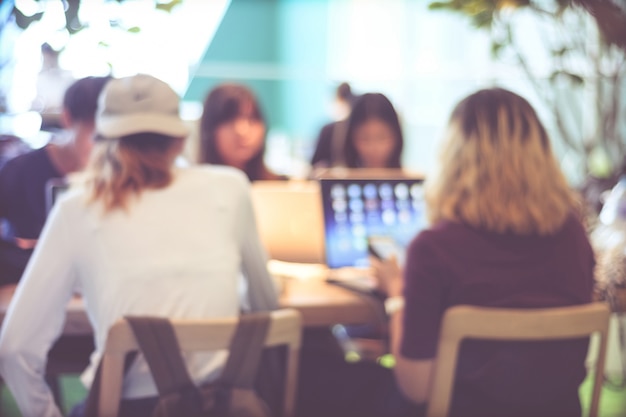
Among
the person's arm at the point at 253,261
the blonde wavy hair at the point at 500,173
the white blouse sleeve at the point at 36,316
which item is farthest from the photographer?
the person's arm at the point at 253,261

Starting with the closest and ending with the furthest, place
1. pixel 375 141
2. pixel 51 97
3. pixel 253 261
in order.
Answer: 1. pixel 253 261
2. pixel 375 141
3. pixel 51 97

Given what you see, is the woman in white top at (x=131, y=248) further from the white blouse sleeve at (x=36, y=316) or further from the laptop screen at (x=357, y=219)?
the laptop screen at (x=357, y=219)

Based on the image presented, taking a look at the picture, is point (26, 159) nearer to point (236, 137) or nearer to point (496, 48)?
point (236, 137)

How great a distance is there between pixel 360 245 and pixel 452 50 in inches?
203

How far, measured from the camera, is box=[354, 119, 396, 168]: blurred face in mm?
3289

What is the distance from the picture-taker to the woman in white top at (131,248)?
5.20 ft

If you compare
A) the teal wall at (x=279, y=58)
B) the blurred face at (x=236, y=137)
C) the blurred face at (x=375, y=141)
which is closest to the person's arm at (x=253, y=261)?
the blurred face at (x=236, y=137)

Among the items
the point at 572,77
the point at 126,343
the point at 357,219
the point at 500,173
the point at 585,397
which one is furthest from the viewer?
the point at 585,397

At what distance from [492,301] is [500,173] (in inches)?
12.2

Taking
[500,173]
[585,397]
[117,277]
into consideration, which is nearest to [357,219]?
[500,173]

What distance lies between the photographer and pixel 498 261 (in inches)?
64.0

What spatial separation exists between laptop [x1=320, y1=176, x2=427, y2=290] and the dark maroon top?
2.71 ft

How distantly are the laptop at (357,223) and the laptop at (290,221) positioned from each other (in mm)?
72

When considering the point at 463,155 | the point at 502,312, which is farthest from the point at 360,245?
the point at 502,312
